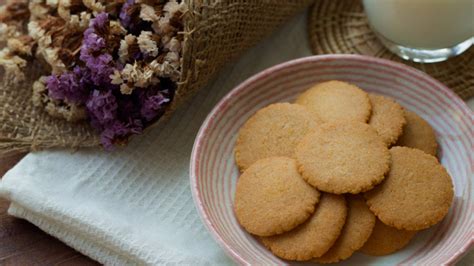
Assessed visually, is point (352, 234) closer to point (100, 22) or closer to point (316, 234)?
point (316, 234)

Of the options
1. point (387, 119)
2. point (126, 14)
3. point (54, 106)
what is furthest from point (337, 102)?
point (54, 106)

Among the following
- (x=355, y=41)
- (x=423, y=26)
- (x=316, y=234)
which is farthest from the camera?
(x=355, y=41)

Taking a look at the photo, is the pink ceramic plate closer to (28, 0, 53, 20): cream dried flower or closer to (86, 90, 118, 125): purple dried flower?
(86, 90, 118, 125): purple dried flower

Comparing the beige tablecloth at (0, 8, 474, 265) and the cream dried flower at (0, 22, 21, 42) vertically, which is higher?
the cream dried flower at (0, 22, 21, 42)

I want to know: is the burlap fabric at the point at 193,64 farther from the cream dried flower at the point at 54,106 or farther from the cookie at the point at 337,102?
the cookie at the point at 337,102

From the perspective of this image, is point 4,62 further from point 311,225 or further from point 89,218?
point 311,225

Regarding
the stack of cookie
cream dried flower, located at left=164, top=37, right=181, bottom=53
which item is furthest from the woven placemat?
cream dried flower, located at left=164, top=37, right=181, bottom=53
